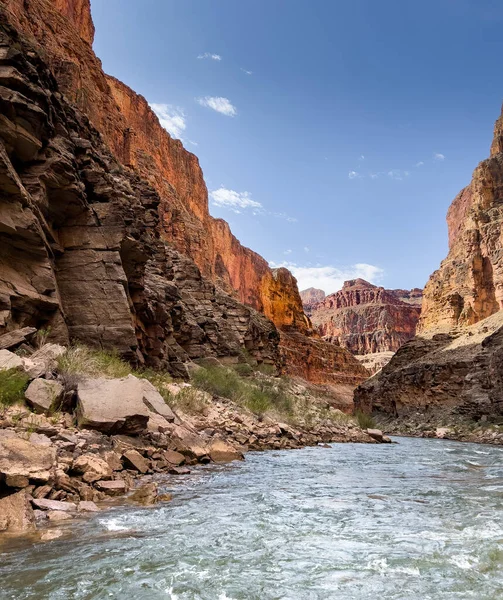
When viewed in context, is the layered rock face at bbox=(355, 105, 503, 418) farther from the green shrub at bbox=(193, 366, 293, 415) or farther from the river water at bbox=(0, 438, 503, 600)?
the river water at bbox=(0, 438, 503, 600)

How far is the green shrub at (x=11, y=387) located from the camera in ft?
24.9

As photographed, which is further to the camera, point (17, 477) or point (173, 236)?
point (173, 236)

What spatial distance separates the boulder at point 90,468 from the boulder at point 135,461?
41.4 inches

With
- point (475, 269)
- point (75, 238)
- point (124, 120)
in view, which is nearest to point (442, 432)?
point (75, 238)

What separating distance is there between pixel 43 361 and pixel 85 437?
10.1ft

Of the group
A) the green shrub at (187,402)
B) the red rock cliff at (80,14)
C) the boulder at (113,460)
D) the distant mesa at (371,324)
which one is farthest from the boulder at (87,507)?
the distant mesa at (371,324)

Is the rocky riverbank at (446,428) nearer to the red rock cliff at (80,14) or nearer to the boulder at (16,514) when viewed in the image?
the boulder at (16,514)

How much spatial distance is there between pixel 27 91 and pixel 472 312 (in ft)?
211

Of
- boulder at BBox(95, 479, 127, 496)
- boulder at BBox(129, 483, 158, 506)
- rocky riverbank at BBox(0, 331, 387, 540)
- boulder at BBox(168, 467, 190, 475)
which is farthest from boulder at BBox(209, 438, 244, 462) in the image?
boulder at BBox(95, 479, 127, 496)

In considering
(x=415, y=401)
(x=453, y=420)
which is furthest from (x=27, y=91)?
(x=415, y=401)

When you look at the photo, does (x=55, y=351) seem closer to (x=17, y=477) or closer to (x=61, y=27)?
(x=17, y=477)

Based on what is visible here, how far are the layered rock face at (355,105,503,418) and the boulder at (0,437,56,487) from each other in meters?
32.2

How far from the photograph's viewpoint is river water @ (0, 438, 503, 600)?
3.27 metres

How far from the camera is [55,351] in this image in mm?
11078
